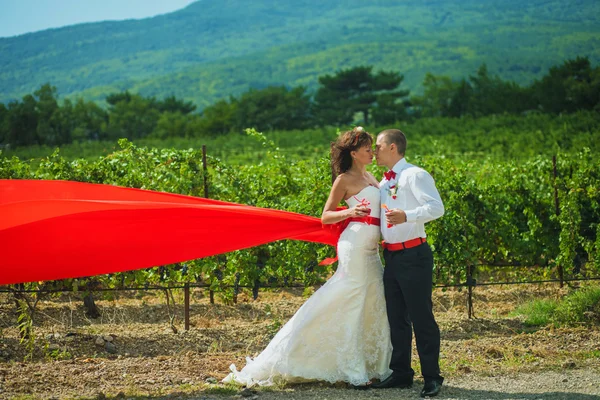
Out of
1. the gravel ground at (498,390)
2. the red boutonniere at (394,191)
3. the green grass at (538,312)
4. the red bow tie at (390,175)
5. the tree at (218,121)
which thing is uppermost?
the tree at (218,121)

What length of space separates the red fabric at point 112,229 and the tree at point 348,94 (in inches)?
3152

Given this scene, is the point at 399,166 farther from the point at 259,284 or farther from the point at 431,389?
the point at 259,284

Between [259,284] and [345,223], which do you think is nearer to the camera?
[345,223]

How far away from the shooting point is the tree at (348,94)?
87562 millimetres

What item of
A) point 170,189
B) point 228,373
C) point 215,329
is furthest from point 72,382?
point 170,189

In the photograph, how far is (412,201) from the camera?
5.66 meters

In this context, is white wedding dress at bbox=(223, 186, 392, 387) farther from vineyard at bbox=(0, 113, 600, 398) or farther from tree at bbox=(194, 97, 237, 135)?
tree at bbox=(194, 97, 237, 135)

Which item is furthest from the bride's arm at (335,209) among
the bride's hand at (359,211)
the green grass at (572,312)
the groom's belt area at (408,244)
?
the green grass at (572,312)

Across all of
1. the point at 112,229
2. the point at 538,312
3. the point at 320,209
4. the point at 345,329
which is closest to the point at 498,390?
the point at 345,329

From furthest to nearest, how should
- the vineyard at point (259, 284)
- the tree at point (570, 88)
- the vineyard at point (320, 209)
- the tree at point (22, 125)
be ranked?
the tree at point (22, 125), the tree at point (570, 88), the vineyard at point (320, 209), the vineyard at point (259, 284)

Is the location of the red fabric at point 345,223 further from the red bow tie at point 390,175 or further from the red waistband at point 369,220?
the red bow tie at point 390,175

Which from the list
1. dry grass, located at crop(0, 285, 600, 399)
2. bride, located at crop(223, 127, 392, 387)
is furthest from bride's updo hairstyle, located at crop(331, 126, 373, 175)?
dry grass, located at crop(0, 285, 600, 399)

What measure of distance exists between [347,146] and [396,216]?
31.8 inches

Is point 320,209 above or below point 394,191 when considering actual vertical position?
below
